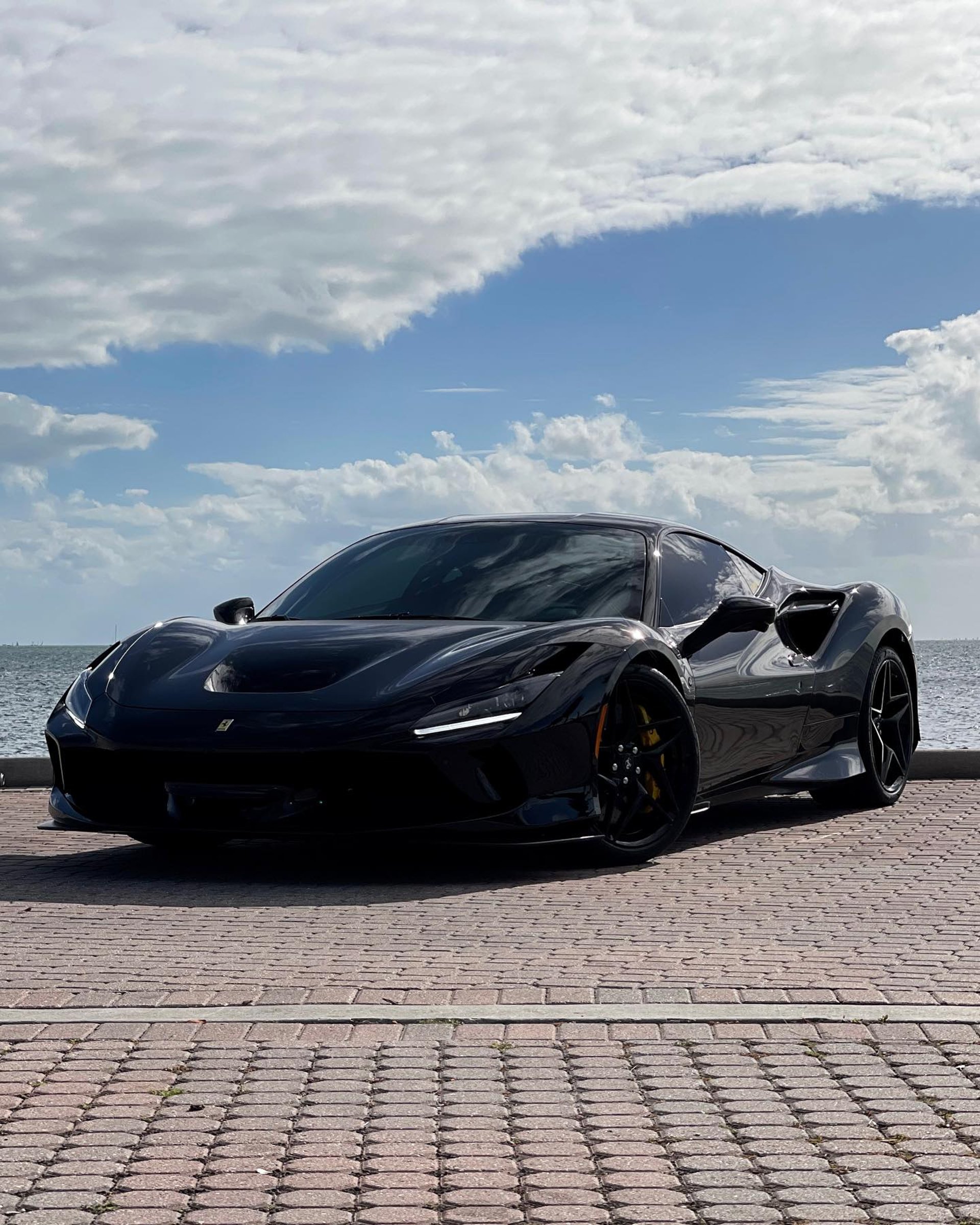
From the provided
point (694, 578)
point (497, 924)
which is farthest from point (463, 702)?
point (694, 578)

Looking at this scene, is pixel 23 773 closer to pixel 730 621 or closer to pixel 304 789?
pixel 304 789

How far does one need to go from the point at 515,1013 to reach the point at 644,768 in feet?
9.23

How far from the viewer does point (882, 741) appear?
9250 millimetres

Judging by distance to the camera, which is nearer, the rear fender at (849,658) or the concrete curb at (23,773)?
the rear fender at (849,658)

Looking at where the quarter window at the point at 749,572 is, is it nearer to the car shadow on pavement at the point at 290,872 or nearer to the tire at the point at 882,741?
the tire at the point at 882,741

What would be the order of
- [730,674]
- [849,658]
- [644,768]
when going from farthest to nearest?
[849,658] → [730,674] → [644,768]

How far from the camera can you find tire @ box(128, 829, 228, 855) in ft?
21.3

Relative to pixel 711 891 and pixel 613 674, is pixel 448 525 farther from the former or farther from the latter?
pixel 711 891

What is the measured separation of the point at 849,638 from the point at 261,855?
329cm

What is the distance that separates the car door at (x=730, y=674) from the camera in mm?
7473

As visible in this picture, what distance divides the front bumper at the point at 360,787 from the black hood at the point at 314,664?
197 mm

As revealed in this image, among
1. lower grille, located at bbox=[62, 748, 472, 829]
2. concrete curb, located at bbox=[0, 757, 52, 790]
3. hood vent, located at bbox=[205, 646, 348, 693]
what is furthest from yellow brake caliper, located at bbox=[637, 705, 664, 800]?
concrete curb, located at bbox=[0, 757, 52, 790]

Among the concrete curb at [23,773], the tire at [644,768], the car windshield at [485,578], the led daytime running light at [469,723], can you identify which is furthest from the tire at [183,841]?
the concrete curb at [23,773]

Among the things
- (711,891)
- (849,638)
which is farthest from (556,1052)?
(849,638)
